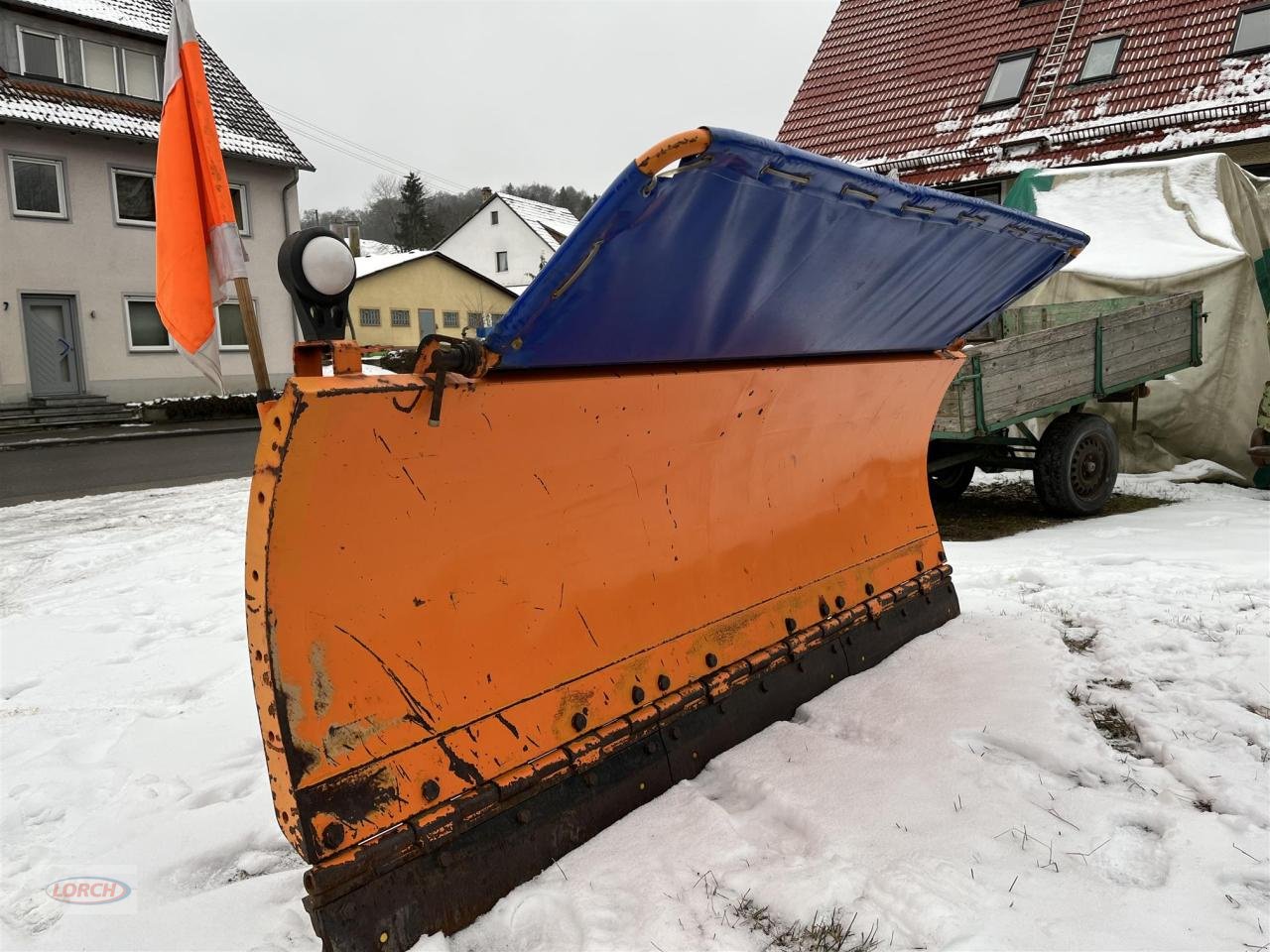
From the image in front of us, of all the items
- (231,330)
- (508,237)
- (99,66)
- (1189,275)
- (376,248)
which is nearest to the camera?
(1189,275)

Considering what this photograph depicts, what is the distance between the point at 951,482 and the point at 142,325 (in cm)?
1816

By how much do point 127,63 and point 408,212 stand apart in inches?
1563

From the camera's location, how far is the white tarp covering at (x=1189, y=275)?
26.6 feet

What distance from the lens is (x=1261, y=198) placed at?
8977mm

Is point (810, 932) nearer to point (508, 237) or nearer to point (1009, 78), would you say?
point (1009, 78)

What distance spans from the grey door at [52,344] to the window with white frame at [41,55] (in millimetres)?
4720

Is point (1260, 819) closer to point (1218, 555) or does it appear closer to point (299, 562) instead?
point (299, 562)

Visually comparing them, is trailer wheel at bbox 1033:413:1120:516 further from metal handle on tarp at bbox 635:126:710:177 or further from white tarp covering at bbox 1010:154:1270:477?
metal handle on tarp at bbox 635:126:710:177

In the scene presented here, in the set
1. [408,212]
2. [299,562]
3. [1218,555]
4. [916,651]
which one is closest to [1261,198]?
[1218,555]

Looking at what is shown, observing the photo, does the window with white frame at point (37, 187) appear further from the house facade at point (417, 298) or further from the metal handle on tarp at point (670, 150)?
the metal handle on tarp at point (670, 150)

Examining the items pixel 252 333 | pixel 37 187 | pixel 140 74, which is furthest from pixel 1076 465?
pixel 140 74

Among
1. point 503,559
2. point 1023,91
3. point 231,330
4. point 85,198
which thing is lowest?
point 503,559

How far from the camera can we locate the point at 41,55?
1812 centimetres

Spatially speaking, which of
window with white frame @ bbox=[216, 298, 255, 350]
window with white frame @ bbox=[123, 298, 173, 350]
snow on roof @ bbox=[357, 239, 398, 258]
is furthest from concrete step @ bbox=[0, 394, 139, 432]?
snow on roof @ bbox=[357, 239, 398, 258]
